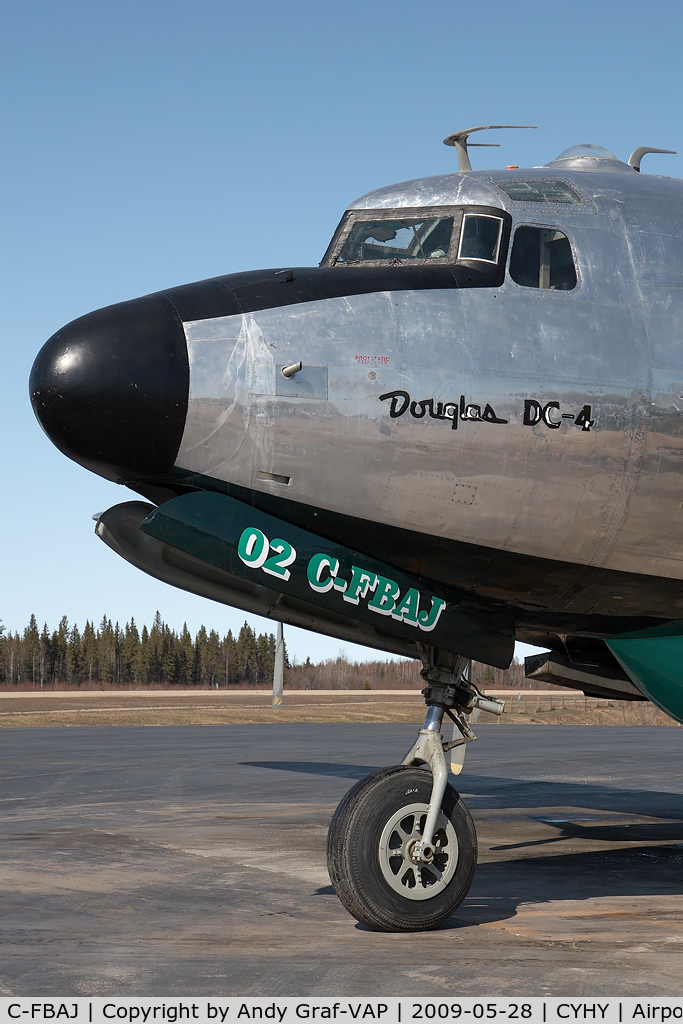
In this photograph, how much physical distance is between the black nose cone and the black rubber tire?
108 inches

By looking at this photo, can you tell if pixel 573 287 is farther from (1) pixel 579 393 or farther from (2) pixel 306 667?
(2) pixel 306 667

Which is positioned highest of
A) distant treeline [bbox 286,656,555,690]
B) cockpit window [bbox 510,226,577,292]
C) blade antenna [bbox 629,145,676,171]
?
blade antenna [bbox 629,145,676,171]

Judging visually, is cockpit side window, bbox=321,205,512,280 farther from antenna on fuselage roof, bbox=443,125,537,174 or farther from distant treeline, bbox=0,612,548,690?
distant treeline, bbox=0,612,548,690

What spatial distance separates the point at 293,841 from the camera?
1254cm

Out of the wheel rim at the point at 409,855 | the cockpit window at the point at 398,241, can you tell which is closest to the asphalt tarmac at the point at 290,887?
the wheel rim at the point at 409,855

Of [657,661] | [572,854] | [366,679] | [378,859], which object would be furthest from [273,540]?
[366,679]

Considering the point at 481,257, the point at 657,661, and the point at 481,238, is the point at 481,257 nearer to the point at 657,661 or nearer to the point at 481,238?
the point at 481,238

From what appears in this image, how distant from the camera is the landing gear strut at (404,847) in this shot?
Result: 7.34 m

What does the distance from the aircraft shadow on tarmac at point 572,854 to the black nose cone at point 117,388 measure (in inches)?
163

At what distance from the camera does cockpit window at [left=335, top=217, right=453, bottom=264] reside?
7.73 meters

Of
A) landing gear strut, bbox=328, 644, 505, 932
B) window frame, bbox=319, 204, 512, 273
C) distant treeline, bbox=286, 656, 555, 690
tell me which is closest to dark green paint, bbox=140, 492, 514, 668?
landing gear strut, bbox=328, 644, 505, 932

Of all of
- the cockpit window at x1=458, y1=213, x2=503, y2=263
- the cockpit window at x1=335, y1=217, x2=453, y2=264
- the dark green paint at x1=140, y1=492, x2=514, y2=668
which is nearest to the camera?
the dark green paint at x1=140, y1=492, x2=514, y2=668

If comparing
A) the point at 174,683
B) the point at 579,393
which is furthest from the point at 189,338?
the point at 174,683

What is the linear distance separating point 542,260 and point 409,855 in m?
4.35
